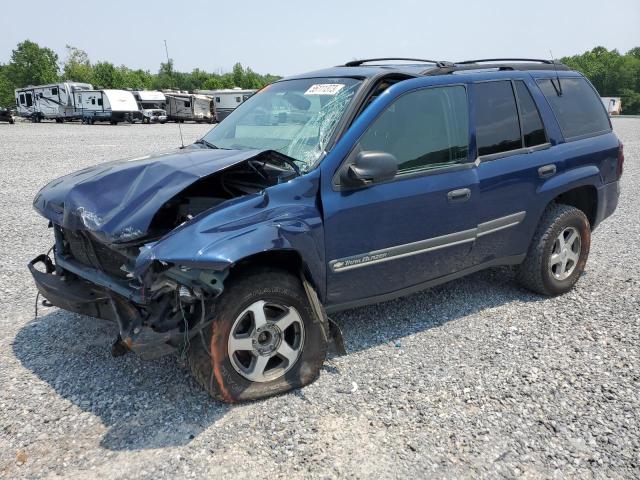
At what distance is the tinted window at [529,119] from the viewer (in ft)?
14.5

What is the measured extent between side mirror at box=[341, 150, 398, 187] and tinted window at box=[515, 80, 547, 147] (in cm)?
171

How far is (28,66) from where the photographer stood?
81375mm

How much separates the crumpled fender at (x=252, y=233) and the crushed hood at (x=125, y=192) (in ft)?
0.75

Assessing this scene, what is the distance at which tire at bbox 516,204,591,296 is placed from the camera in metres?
4.62

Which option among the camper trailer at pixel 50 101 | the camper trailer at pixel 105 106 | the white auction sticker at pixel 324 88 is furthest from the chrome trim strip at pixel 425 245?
the camper trailer at pixel 50 101

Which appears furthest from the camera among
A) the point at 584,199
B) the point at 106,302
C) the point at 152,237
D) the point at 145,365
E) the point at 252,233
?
the point at 584,199

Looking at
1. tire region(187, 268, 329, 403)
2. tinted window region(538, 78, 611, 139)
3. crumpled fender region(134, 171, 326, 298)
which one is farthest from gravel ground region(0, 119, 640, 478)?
tinted window region(538, 78, 611, 139)

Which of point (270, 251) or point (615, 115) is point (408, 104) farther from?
point (615, 115)

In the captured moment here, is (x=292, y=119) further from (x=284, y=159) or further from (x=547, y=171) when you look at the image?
(x=547, y=171)

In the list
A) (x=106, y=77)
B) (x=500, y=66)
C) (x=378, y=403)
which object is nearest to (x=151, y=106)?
(x=500, y=66)

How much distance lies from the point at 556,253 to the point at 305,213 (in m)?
2.76

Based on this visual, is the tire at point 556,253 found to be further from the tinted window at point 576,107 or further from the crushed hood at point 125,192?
the crushed hood at point 125,192

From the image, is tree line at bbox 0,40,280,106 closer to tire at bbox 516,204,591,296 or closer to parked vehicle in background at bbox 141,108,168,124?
parked vehicle in background at bbox 141,108,168,124

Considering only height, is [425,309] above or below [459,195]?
below
